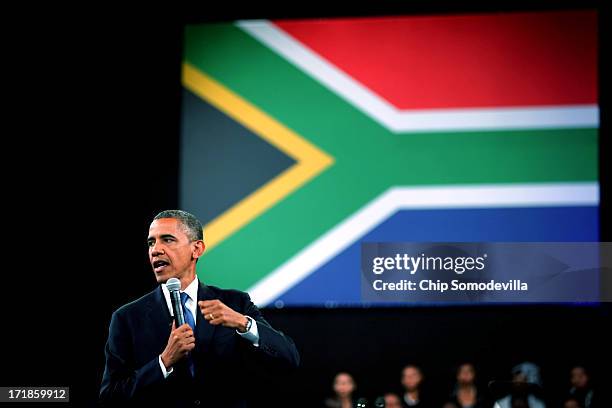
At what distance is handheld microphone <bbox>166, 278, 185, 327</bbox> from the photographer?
2232mm

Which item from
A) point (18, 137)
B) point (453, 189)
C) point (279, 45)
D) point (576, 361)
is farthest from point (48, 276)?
point (576, 361)

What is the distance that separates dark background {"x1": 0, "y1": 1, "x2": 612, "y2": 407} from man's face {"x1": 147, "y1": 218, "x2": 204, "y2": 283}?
7.80ft

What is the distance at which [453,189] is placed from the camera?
4.64 metres

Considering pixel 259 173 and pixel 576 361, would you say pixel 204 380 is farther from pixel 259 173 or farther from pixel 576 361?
pixel 576 361

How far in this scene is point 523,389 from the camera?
2.53m

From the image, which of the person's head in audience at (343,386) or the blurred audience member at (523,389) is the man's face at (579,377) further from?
the person's head in audience at (343,386)

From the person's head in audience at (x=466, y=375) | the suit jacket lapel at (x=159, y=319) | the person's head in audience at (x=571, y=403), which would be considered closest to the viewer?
the suit jacket lapel at (x=159, y=319)

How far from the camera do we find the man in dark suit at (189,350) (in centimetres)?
221

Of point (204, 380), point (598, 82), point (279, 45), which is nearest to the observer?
point (204, 380)

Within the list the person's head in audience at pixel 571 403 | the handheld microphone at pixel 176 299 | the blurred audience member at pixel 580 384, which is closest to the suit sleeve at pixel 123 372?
the handheld microphone at pixel 176 299

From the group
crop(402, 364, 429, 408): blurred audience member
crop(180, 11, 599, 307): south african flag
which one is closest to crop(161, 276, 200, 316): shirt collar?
crop(180, 11, 599, 307): south african flag

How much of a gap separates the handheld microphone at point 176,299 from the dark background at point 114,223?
2.49 metres

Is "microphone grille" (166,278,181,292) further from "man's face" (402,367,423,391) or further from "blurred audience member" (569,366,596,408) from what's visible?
"blurred audience member" (569,366,596,408)

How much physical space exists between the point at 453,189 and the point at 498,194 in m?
0.24
